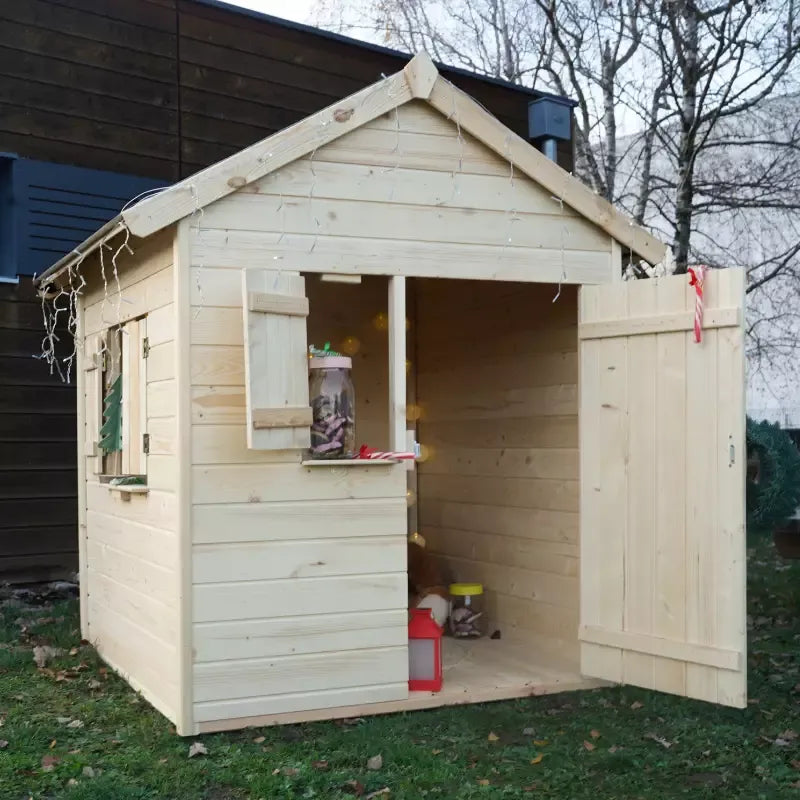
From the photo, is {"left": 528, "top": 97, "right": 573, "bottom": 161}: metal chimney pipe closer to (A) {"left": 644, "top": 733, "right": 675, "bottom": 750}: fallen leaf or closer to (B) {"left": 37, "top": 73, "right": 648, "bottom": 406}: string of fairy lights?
(B) {"left": 37, "top": 73, "right": 648, "bottom": 406}: string of fairy lights

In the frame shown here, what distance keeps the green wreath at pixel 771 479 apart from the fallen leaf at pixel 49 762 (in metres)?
8.89

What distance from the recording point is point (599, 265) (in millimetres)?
5633

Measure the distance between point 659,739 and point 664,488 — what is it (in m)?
1.17

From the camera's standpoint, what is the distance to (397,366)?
201 inches

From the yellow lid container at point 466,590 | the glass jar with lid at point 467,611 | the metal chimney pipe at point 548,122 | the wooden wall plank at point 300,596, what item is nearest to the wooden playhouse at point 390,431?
the wooden wall plank at point 300,596

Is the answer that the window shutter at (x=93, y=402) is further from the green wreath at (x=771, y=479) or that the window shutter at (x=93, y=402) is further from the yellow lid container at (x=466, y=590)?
the green wreath at (x=771, y=479)

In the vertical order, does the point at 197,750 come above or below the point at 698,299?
below

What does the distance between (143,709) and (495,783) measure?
191 centimetres

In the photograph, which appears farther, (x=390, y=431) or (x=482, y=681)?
(x=482, y=681)

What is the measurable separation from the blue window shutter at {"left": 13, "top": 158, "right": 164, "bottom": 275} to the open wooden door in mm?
4333

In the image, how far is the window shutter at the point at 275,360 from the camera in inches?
182

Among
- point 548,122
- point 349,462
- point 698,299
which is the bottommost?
point 349,462

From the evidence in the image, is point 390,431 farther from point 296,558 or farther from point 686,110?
point 686,110

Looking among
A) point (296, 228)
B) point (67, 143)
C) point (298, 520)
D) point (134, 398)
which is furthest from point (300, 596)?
point (67, 143)
